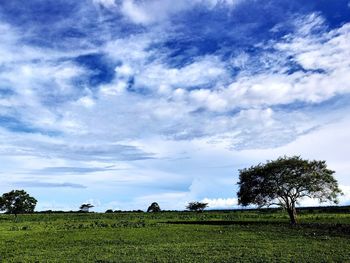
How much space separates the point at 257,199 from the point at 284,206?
199 inches

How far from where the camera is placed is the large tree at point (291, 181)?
68688 millimetres

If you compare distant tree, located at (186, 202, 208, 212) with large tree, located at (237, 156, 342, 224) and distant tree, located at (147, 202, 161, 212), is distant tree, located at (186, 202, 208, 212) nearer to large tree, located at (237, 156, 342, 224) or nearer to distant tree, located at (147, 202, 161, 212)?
distant tree, located at (147, 202, 161, 212)

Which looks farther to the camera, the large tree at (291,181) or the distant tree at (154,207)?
the distant tree at (154,207)

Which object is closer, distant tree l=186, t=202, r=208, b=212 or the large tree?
the large tree

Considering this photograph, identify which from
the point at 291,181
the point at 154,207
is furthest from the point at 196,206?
the point at 291,181

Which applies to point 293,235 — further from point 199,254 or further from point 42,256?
point 42,256

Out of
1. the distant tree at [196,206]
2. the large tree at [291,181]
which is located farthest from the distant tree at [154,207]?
the large tree at [291,181]

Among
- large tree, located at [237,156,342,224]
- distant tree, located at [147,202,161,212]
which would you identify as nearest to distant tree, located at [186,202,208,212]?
distant tree, located at [147,202,161,212]

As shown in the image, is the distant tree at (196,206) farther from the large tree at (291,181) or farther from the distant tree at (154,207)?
the large tree at (291,181)

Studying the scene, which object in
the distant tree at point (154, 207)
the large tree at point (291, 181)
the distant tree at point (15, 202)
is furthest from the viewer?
the distant tree at point (154, 207)

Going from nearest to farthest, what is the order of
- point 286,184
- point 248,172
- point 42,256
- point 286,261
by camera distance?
point 286,261, point 42,256, point 286,184, point 248,172

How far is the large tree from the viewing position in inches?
2704

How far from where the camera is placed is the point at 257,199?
72.8m

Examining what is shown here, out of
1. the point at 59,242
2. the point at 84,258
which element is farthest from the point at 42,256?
the point at 59,242
